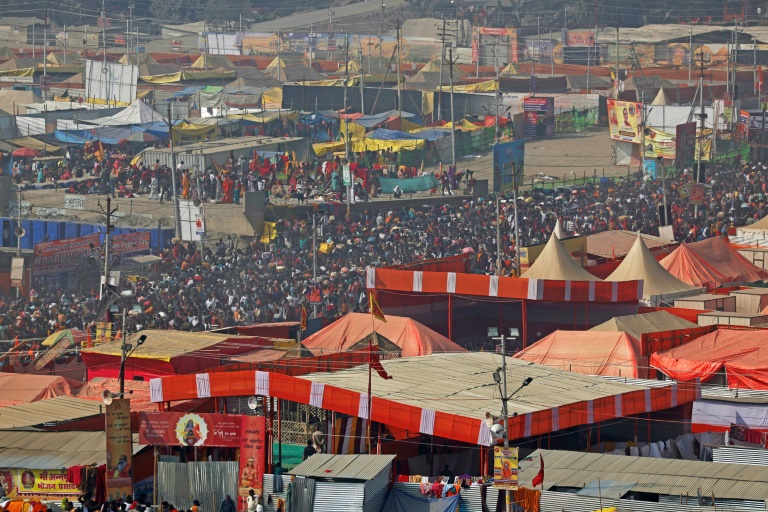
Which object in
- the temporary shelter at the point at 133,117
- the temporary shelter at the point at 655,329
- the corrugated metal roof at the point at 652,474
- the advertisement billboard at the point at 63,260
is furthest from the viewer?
the temporary shelter at the point at 133,117

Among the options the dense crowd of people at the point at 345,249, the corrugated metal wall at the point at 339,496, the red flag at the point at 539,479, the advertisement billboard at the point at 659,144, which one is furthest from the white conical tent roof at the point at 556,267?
the advertisement billboard at the point at 659,144

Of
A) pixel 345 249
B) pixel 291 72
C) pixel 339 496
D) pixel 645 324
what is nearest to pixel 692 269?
pixel 645 324

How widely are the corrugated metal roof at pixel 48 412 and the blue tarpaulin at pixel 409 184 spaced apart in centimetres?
2615

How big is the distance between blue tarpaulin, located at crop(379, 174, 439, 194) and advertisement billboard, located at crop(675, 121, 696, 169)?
935 centimetres

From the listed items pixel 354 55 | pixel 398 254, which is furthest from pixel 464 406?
pixel 354 55

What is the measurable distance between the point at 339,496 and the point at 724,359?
9882 millimetres

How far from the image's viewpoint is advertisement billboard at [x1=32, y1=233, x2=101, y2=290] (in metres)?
43.4

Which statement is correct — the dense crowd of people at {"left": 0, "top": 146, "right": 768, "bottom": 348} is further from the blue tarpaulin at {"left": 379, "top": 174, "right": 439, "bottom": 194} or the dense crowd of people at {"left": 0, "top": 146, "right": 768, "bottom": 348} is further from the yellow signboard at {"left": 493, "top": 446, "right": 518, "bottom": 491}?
the yellow signboard at {"left": 493, "top": 446, "right": 518, "bottom": 491}

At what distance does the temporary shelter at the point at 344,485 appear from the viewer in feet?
79.6

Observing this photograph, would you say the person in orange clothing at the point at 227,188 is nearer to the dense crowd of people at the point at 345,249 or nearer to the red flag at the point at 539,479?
the dense crowd of people at the point at 345,249

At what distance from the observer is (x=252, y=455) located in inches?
1000

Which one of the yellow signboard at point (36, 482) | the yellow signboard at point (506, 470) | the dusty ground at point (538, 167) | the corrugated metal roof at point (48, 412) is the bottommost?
the yellow signboard at point (36, 482)

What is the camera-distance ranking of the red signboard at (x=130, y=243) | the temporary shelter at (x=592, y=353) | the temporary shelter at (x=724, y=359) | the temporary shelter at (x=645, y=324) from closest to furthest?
the temporary shelter at (x=724, y=359)
the temporary shelter at (x=592, y=353)
the temporary shelter at (x=645, y=324)
the red signboard at (x=130, y=243)

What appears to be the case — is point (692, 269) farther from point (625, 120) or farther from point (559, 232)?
point (625, 120)
